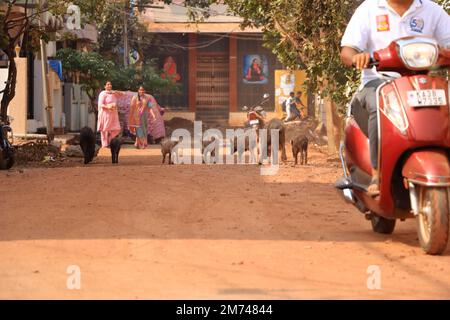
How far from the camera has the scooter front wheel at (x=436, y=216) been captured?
6.03m

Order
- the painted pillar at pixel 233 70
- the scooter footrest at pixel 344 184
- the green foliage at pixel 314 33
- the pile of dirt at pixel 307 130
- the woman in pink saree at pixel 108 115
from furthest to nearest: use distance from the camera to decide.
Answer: the painted pillar at pixel 233 70
the pile of dirt at pixel 307 130
the woman in pink saree at pixel 108 115
the green foliage at pixel 314 33
the scooter footrest at pixel 344 184

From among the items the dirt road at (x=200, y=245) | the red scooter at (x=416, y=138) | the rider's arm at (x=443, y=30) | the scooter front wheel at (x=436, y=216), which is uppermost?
the rider's arm at (x=443, y=30)

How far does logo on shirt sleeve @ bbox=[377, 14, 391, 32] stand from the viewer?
6789 mm

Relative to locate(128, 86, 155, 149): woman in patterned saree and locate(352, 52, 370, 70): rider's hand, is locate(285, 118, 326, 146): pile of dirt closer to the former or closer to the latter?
locate(128, 86, 155, 149): woman in patterned saree

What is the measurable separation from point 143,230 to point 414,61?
250cm

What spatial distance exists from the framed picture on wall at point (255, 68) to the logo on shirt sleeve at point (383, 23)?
34.6m

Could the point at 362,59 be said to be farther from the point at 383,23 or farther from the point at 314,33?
the point at 314,33

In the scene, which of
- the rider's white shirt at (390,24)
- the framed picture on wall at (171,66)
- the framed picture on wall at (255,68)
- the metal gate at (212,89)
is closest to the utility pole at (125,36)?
the framed picture on wall at (171,66)

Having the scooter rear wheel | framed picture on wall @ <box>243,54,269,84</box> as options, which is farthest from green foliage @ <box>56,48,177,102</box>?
the scooter rear wheel

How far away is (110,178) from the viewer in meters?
12.0

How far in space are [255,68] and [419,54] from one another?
3530 cm

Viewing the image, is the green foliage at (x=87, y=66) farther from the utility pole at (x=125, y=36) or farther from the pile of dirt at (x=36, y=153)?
A: the pile of dirt at (x=36, y=153)
